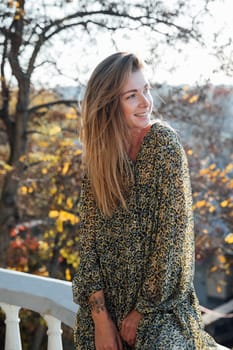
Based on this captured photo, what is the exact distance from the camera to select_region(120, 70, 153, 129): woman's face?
2062 mm

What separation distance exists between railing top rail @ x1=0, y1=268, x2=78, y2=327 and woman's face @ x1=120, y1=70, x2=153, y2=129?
81cm

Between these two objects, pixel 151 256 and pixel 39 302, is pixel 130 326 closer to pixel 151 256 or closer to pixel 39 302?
pixel 151 256

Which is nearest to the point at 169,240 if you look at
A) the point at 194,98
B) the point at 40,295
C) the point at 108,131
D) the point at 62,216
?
the point at 108,131

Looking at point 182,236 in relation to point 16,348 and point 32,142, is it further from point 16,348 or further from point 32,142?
point 32,142

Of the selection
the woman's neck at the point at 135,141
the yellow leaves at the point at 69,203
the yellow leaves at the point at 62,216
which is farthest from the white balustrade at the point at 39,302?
the yellow leaves at the point at 69,203

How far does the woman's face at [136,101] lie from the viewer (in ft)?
6.77

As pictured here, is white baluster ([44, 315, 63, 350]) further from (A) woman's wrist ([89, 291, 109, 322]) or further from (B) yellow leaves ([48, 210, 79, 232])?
(B) yellow leaves ([48, 210, 79, 232])

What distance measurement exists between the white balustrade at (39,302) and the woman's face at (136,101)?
811 mm

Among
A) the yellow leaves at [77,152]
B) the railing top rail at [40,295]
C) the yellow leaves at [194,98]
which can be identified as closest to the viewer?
the railing top rail at [40,295]

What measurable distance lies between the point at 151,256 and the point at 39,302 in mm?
782

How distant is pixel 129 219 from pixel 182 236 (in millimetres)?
186

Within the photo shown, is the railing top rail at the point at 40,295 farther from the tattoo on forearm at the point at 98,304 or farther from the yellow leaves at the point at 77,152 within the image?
the yellow leaves at the point at 77,152

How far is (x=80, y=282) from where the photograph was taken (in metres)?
2.11

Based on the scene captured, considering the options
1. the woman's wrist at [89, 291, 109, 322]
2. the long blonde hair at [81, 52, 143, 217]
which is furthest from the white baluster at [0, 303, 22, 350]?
the long blonde hair at [81, 52, 143, 217]
